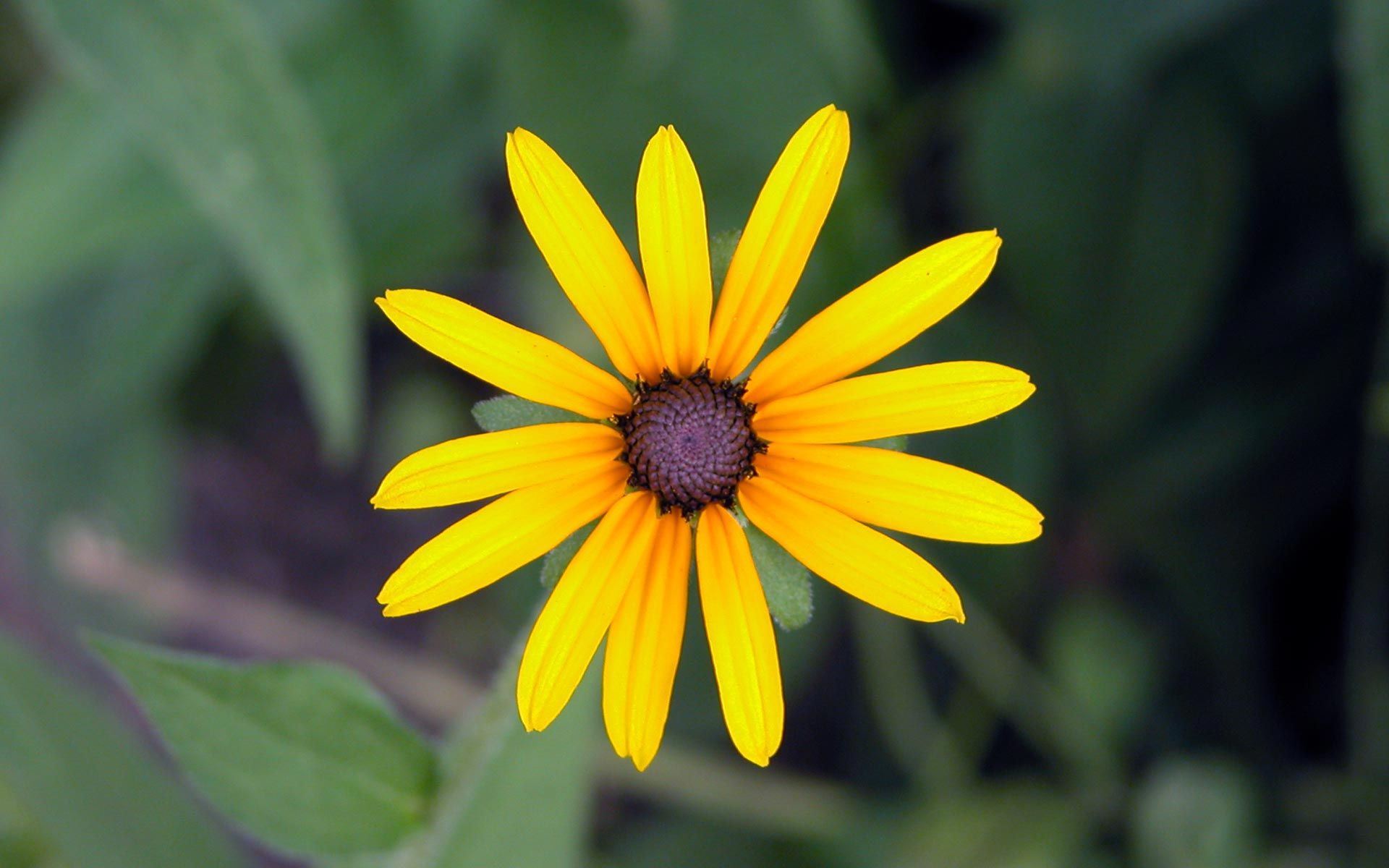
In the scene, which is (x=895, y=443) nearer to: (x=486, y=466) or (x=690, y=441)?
(x=690, y=441)

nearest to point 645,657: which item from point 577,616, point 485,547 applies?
point 577,616

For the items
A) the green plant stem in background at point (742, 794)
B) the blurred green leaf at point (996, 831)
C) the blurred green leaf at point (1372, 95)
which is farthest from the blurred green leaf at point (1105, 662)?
the blurred green leaf at point (1372, 95)

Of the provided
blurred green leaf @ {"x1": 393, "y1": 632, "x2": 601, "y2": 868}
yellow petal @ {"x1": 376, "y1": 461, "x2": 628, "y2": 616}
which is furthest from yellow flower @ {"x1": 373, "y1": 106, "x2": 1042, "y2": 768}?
blurred green leaf @ {"x1": 393, "y1": 632, "x2": 601, "y2": 868}

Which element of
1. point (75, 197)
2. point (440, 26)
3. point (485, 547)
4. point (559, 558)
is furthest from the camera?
point (75, 197)

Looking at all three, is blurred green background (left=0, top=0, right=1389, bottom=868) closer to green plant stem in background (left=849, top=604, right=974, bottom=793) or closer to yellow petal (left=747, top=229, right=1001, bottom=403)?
green plant stem in background (left=849, top=604, right=974, bottom=793)

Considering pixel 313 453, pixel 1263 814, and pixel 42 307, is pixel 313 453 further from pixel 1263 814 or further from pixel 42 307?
pixel 1263 814
